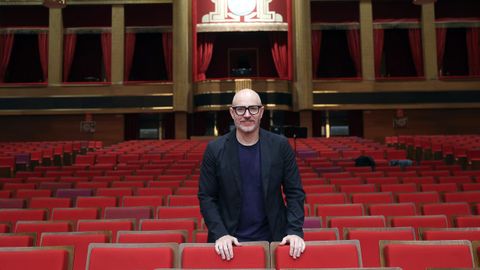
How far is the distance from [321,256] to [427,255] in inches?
22.0

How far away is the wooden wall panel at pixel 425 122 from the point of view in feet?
47.5

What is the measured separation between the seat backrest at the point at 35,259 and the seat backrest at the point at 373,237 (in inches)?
66.0

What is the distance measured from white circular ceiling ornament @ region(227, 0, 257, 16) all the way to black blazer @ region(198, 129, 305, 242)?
42.1 feet

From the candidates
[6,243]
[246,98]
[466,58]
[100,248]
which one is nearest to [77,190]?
[6,243]

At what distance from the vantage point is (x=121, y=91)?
14.5m

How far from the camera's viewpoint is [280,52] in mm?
14781

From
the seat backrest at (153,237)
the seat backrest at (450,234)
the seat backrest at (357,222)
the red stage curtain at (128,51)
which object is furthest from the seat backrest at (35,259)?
the red stage curtain at (128,51)

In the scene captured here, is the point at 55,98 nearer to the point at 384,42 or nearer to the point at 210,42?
the point at 210,42

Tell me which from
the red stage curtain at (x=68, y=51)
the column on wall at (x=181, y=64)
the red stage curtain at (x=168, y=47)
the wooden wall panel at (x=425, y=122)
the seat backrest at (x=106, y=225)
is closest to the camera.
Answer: the seat backrest at (x=106, y=225)

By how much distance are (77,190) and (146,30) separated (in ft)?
38.9

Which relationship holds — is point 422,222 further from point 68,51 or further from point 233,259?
point 68,51

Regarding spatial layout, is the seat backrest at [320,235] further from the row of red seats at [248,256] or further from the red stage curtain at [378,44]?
the red stage curtain at [378,44]

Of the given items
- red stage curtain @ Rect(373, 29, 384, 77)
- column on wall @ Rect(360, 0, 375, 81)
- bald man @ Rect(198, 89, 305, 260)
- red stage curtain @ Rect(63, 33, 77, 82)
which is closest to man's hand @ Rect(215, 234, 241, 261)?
bald man @ Rect(198, 89, 305, 260)

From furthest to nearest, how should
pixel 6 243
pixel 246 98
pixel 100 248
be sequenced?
pixel 6 243, pixel 100 248, pixel 246 98
